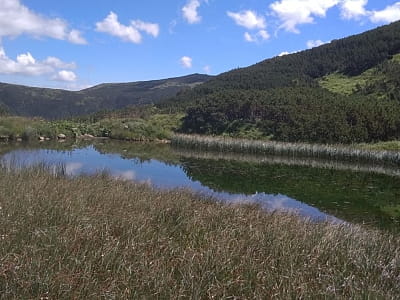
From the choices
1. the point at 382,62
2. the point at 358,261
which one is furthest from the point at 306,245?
the point at 382,62

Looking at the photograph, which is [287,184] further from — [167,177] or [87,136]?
[87,136]

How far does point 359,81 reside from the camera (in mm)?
117062

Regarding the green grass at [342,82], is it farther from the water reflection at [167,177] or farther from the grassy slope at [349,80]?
the water reflection at [167,177]

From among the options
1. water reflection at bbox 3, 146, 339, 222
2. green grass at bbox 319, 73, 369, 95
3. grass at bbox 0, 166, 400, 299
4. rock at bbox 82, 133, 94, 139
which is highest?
green grass at bbox 319, 73, 369, 95

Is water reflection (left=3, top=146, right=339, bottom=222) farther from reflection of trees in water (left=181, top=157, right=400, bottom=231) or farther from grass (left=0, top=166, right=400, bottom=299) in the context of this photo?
grass (left=0, top=166, right=400, bottom=299)

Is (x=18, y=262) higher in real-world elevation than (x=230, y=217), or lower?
higher

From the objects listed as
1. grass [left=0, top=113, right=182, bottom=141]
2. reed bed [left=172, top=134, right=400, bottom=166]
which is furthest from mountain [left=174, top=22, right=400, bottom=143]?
reed bed [left=172, top=134, right=400, bottom=166]

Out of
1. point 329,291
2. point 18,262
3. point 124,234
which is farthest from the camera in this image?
point 124,234

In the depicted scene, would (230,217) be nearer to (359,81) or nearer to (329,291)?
(329,291)

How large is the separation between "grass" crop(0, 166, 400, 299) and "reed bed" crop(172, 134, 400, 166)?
3494cm

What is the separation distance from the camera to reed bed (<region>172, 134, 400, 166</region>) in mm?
44375

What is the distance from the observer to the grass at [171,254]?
585 cm

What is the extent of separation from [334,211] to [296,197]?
4.25 metres

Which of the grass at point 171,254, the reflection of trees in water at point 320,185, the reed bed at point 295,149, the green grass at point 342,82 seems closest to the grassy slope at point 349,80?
the green grass at point 342,82
